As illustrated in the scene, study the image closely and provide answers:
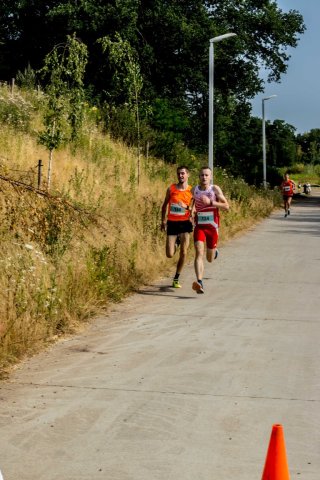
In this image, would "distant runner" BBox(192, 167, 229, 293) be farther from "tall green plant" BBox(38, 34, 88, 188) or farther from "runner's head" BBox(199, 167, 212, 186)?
"tall green plant" BBox(38, 34, 88, 188)

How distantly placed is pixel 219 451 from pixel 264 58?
1712 inches

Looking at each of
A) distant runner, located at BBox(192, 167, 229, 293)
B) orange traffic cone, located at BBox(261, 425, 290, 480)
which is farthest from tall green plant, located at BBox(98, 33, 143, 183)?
orange traffic cone, located at BBox(261, 425, 290, 480)

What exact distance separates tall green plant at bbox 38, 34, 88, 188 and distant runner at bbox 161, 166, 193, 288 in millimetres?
3781

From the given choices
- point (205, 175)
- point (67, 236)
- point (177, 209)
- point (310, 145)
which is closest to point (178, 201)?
point (177, 209)

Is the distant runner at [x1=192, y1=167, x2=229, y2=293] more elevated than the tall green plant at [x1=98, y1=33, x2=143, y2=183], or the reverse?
the tall green plant at [x1=98, y1=33, x2=143, y2=183]

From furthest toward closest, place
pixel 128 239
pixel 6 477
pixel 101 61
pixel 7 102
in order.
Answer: pixel 101 61 < pixel 7 102 < pixel 128 239 < pixel 6 477

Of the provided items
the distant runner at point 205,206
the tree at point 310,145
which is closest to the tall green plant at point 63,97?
the distant runner at point 205,206

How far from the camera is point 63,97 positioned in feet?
55.4

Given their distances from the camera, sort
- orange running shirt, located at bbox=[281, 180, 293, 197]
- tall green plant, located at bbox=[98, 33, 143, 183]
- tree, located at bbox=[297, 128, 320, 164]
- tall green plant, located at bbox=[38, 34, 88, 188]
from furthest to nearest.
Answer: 1. tree, located at bbox=[297, 128, 320, 164]
2. orange running shirt, located at bbox=[281, 180, 293, 197]
3. tall green plant, located at bbox=[98, 33, 143, 183]
4. tall green plant, located at bbox=[38, 34, 88, 188]

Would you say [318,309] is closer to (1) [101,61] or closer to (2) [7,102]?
(2) [7,102]

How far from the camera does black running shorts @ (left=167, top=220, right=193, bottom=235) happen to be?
13141mm

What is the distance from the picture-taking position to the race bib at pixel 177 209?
1306cm

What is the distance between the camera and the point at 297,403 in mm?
6543

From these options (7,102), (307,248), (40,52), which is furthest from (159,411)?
(40,52)
